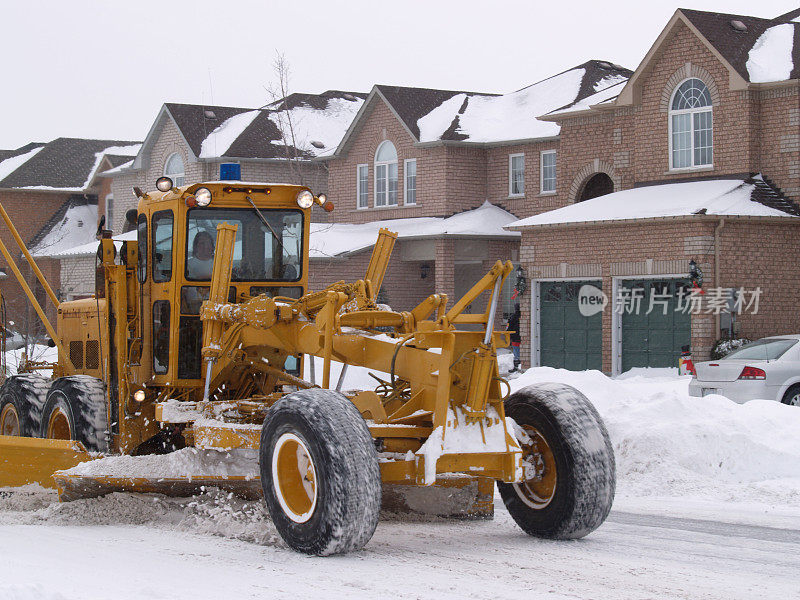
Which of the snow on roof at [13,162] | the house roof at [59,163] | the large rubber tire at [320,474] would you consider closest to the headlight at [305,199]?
the large rubber tire at [320,474]

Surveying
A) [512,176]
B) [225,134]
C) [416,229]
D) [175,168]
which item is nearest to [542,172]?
[512,176]

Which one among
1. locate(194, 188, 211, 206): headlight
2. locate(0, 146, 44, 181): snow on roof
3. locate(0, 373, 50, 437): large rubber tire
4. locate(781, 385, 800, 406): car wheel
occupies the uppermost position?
locate(0, 146, 44, 181): snow on roof

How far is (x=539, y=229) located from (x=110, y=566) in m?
22.6

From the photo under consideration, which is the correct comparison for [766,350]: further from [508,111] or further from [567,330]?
[508,111]

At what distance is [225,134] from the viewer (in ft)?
140

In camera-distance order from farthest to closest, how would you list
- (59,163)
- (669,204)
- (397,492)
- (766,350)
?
(59,163), (669,204), (766,350), (397,492)

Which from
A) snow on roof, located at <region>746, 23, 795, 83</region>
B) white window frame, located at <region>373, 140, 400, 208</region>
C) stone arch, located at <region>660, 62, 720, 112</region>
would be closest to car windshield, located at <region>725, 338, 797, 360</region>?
snow on roof, located at <region>746, 23, 795, 83</region>

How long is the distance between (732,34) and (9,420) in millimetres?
21435

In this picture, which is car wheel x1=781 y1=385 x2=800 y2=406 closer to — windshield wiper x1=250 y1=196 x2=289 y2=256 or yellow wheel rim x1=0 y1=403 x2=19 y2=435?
windshield wiper x1=250 y1=196 x2=289 y2=256

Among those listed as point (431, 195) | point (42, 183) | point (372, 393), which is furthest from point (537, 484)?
point (42, 183)

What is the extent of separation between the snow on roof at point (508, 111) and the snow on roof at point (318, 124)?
4.46m

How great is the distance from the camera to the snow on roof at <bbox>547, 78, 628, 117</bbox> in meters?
31.8

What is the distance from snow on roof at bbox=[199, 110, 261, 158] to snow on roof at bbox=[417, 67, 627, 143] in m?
7.47

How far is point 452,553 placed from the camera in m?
8.49
